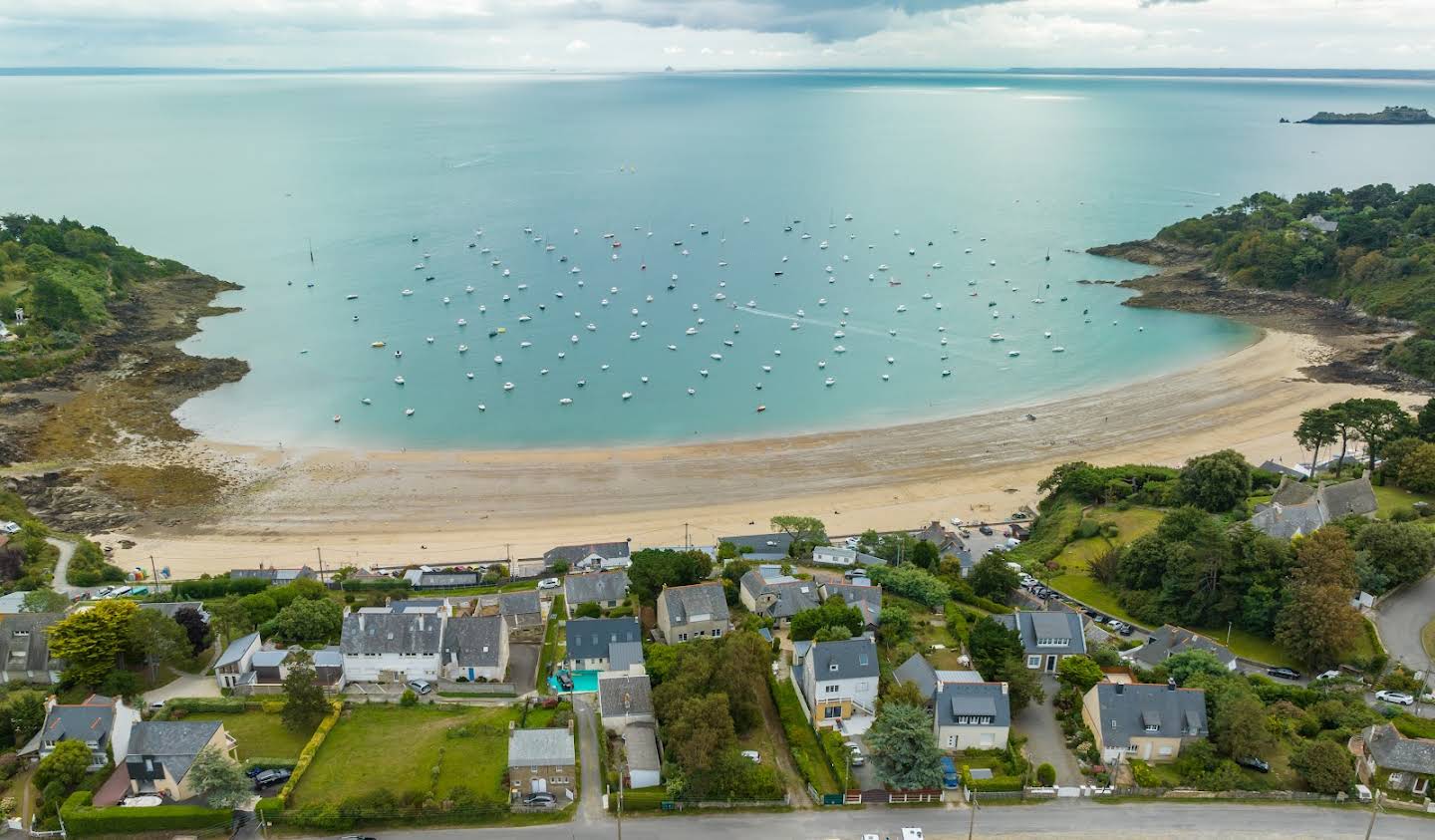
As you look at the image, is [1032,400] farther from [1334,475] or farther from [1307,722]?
[1307,722]

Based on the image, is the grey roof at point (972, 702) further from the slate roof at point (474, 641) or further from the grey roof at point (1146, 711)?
the slate roof at point (474, 641)

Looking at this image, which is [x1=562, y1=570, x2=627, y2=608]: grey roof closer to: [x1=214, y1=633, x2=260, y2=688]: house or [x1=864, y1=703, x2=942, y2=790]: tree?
[x1=214, y1=633, x2=260, y2=688]: house

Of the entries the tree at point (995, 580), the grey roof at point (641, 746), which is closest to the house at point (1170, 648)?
the tree at point (995, 580)

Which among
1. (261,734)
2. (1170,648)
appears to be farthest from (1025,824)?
(261,734)

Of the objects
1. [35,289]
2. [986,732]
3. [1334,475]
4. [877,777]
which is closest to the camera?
[877,777]

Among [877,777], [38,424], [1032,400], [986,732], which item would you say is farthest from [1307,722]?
[38,424]

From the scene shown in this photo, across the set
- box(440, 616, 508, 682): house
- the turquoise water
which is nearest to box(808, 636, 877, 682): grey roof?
box(440, 616, 508, 682): house

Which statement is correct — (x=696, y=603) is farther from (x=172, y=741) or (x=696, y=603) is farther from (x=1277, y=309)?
(x=1277, y=309)
